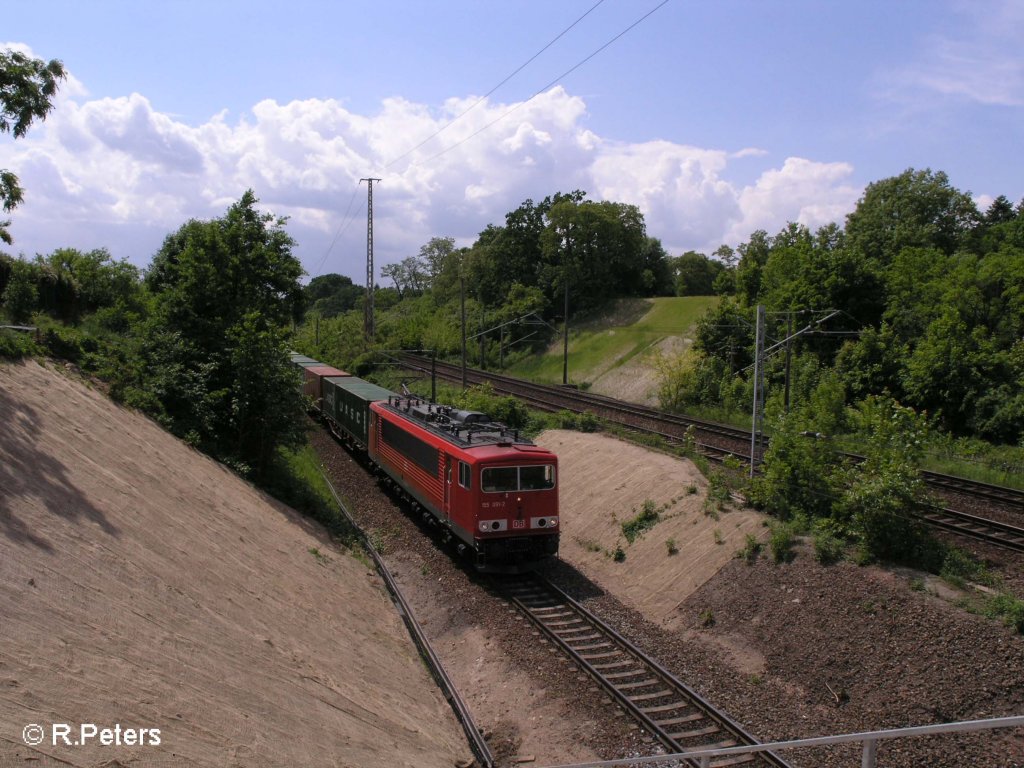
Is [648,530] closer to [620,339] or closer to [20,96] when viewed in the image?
[20,96]

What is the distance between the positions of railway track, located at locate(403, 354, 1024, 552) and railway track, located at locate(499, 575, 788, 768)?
7.88 m

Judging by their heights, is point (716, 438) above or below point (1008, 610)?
above

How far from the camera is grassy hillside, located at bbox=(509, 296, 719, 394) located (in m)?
54.6

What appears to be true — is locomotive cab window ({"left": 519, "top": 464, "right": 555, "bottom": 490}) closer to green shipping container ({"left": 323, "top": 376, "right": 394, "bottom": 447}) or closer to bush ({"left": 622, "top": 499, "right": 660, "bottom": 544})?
bush ({"left": 622, "top": 499, "right": 660, "bottom": 544})

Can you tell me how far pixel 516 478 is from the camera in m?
17.2

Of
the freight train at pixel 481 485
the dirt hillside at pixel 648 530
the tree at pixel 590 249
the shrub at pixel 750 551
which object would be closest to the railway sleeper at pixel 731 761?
the dirt hillside at pixel 648 530

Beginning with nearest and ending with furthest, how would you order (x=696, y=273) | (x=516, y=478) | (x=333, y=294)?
1. (x=516, y=478)
2. (x=696, y=273)
3. (x=333, y=294)

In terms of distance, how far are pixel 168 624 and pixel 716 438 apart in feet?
73.2

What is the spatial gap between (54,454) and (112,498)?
144cm

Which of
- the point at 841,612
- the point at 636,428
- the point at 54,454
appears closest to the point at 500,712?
the point at 841,612

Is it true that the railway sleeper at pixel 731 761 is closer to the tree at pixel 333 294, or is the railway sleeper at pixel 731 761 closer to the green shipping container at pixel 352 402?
the green shipping container at pixel 352 402

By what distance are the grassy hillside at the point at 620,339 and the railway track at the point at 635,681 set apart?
3582 centimetres

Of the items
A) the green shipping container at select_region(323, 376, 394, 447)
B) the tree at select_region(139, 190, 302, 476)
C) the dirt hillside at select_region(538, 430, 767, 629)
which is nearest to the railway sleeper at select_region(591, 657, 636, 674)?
the dirt hillside at select_region(538, 430, 767, 629)

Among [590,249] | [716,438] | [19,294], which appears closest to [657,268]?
[590,249]
